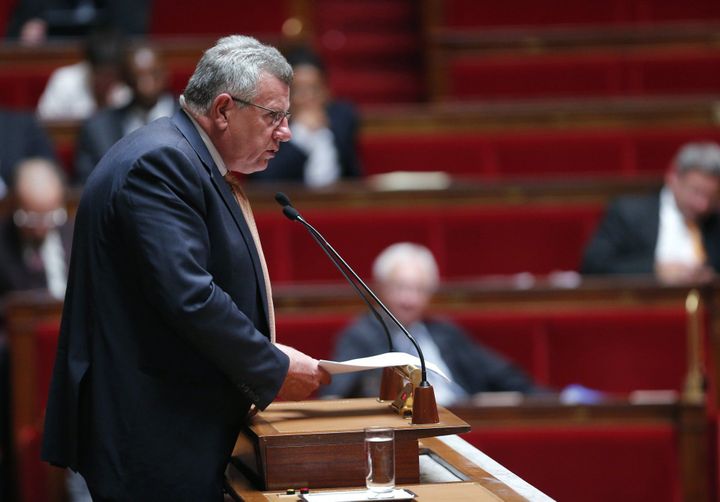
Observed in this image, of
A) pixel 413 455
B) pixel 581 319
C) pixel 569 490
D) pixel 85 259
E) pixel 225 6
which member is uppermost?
pixel 225 6

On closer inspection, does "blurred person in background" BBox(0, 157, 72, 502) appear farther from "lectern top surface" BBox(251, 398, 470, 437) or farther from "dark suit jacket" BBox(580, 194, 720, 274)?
"lectern top surface" BBox(251, 398, 470, 437)

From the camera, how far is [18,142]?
97.0 inches

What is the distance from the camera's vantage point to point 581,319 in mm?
1933

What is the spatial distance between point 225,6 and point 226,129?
82.2 inches

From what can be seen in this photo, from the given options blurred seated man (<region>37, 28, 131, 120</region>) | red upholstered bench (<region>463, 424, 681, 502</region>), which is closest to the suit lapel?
red upholstered bench (<region>463, 424, 681, 502</region>)

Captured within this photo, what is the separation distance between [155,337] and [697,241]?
4.87ft

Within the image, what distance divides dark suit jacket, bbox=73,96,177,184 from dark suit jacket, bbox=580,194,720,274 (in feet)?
2.94

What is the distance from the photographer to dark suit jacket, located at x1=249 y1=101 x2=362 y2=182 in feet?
8.09

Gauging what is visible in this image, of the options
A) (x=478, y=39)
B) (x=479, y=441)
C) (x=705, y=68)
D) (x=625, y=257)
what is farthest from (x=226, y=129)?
(x=705, y=68)

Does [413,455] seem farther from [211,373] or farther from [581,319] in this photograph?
[581,319]

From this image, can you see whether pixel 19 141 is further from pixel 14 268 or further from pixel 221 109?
pixel 221 109

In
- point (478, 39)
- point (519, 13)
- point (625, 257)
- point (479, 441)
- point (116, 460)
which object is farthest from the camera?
point (519, 13)

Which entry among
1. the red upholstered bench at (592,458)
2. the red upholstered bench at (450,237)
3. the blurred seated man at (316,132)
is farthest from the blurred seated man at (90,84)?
the red upholstered bench at (592,458)

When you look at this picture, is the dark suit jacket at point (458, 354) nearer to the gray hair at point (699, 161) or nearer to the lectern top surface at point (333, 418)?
the gray hair at point (699, 161)
